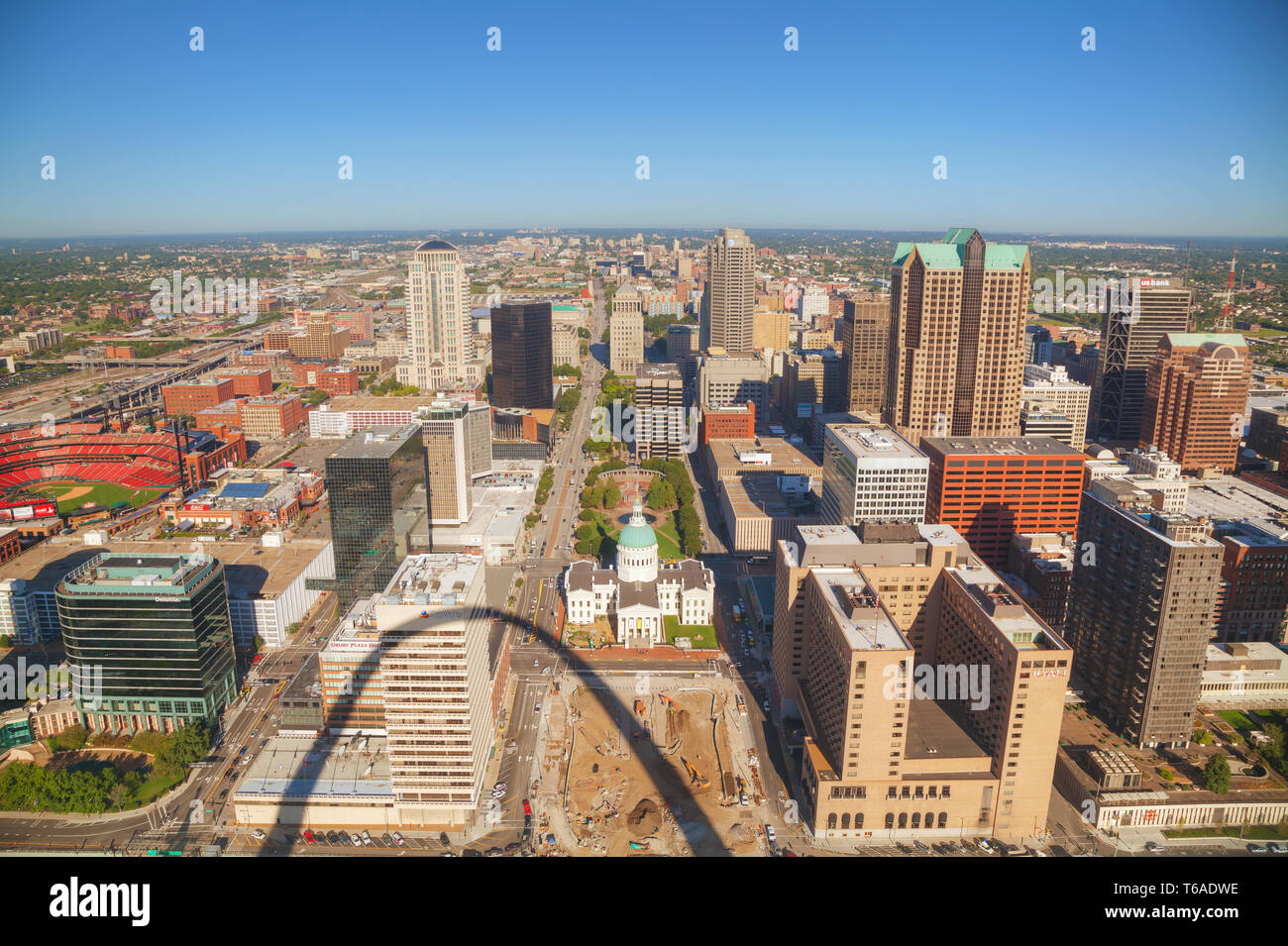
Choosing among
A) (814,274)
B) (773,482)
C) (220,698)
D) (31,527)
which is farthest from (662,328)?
(220,698)

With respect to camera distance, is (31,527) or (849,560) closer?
(849,560)

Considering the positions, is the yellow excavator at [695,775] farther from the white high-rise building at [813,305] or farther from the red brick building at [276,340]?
the white high-rise building at [813,305]

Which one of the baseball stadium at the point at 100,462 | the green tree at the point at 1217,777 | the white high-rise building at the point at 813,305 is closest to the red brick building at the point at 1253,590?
the green tree at the point at 1217,777

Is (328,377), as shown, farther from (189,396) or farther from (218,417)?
(218,417)

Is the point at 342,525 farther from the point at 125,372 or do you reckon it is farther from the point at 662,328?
the point at 662,328

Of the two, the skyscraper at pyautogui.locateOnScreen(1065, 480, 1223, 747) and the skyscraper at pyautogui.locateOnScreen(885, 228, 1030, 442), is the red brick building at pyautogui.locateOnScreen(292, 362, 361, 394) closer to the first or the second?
the skyscraper at pyautogui.locateOnScreen(885, 228, 1030, 442)
